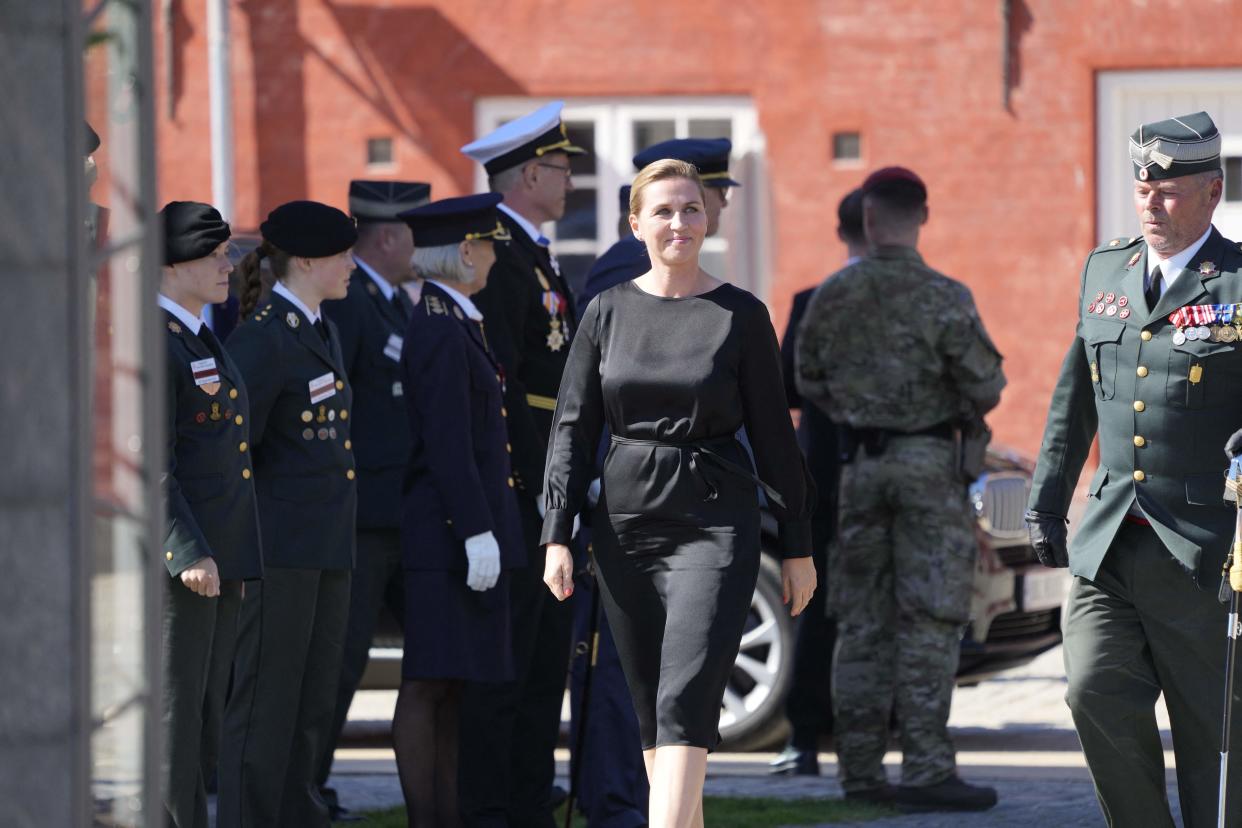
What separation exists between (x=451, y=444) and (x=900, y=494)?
1.87 m

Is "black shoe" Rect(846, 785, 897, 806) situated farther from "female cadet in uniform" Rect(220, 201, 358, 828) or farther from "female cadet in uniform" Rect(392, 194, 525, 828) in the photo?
"female cadet in uniform" Rect(220, 201, 358, 828)

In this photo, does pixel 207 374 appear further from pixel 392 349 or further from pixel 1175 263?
pixel 1175 263

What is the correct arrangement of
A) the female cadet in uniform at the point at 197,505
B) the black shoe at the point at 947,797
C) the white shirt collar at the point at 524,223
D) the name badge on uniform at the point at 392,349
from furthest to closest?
the name badge on uniform at the point at 392,349
the black shoe at the point at 947,797
the white shirt collar at the point at 524,223
the female cadet in uniform at the point at 197,505

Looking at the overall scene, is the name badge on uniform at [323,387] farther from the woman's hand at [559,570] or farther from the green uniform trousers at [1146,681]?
the green uniform trousers at [1146,681]

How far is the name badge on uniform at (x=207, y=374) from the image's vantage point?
5523 mm

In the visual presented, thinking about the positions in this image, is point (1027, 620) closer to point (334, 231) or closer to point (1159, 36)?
point (334, 231)

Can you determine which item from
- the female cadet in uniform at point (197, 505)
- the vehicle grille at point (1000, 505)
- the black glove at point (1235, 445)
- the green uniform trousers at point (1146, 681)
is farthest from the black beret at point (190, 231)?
the vehicle grille at point (1000, 505)

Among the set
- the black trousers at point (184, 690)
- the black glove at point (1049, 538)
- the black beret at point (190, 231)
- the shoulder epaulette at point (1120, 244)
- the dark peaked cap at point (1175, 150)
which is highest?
the dark peaked cap at point (1175, 150)

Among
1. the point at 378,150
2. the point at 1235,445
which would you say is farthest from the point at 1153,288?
the point at 378,150

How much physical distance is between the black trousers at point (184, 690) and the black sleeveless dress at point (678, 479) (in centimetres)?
90

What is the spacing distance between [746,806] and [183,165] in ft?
33.2

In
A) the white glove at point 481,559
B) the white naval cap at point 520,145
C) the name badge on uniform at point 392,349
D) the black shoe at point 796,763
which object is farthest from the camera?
the black shoe at point 796,763

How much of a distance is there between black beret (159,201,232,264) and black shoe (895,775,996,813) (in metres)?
3.08

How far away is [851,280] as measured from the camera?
300 inches
